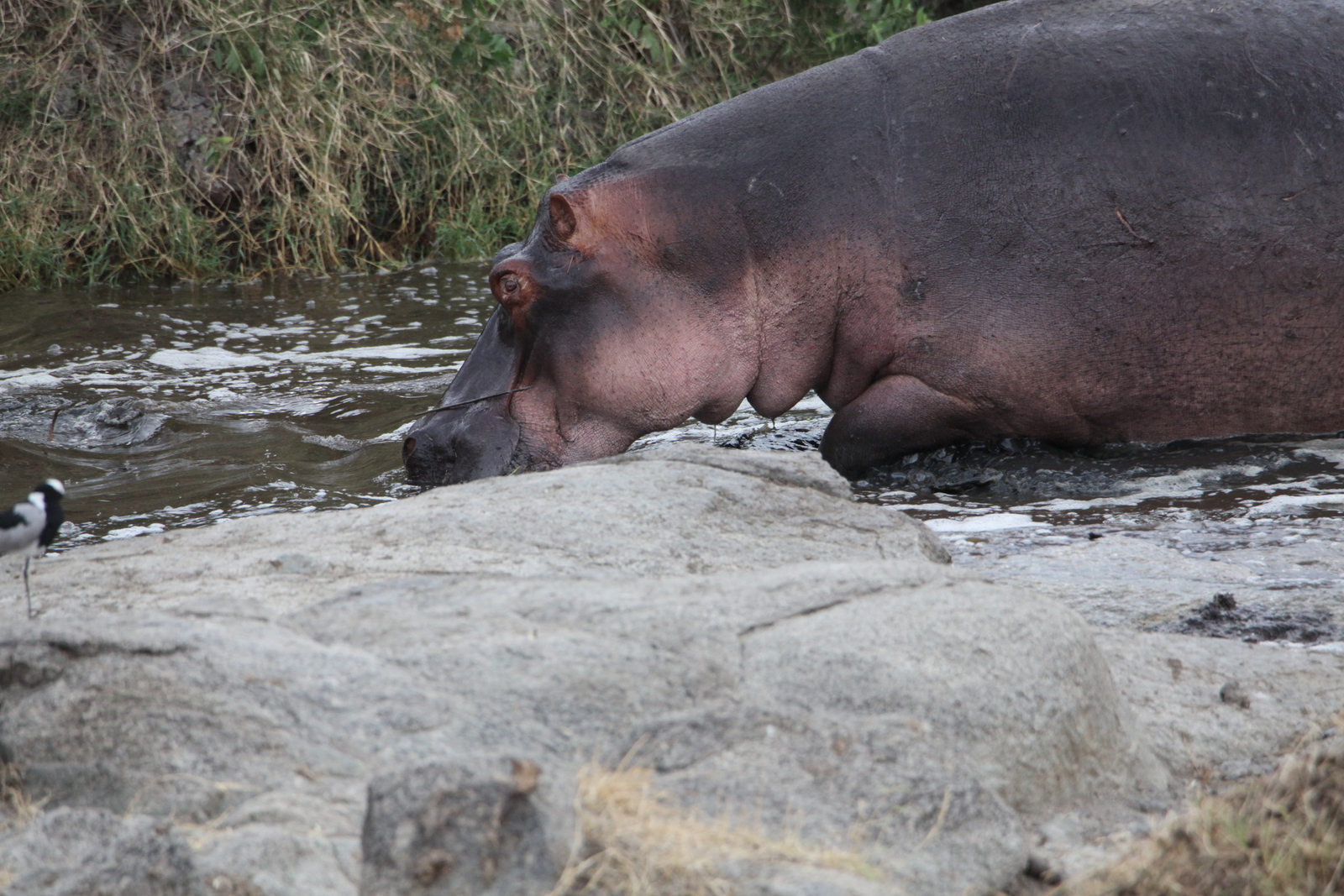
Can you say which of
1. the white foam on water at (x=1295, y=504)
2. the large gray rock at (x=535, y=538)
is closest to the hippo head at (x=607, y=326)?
the large gray rock at (x=535, y=538)

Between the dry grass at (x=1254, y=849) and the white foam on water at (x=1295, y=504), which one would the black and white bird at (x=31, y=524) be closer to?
the dry grass at (x=1254, y=849)

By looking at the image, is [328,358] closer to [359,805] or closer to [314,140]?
[314,140]

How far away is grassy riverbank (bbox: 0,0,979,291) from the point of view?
26.5 feet

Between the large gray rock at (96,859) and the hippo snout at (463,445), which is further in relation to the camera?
the hippo snout at (463,445)

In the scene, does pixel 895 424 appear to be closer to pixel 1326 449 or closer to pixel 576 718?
pixel 1326 449

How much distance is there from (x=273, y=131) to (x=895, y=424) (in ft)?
17.2

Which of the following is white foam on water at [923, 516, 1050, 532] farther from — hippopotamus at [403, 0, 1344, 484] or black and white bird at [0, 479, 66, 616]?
black and white bird at [0, 479, 66, 616]

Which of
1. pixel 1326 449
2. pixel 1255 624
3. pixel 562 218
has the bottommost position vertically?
pixel 1326 449

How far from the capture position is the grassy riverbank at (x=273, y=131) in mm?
8062

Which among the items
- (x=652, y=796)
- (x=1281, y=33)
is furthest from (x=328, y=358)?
(x=652, y=796)

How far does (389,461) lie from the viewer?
4.70 m

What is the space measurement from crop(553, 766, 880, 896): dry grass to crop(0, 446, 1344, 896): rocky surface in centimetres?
2

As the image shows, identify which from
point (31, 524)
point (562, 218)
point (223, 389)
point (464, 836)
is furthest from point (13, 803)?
point (223, 389)

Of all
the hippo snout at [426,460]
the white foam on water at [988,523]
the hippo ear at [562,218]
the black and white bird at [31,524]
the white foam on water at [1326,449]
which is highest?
the hippo ear at [562,218]
